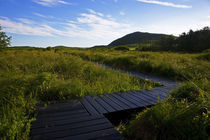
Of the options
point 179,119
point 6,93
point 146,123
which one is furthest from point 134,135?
point 6,93

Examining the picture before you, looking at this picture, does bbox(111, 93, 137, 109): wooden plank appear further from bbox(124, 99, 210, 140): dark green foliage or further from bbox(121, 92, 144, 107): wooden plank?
bbox(124, 99, 210, 140): dark green foliage

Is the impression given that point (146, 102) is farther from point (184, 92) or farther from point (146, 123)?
point (146, 123)

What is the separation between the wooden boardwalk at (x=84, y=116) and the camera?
1.85 metres

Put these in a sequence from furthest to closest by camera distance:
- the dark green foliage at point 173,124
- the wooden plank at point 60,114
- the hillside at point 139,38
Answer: the hillside at point 139,38 → the wooden plank at point 60,114 → the dark green foliage at point 173,124

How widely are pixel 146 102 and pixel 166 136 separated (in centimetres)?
118

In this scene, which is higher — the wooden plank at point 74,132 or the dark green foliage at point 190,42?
the dark green foliage at point 190,42

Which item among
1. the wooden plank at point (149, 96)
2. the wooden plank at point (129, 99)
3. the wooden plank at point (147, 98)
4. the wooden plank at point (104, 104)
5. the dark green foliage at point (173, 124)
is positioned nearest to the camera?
the dark green foliage at point (173, 124)

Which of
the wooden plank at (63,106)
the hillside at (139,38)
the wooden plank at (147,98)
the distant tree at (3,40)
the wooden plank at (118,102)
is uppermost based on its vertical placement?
the hillside at (139,38)

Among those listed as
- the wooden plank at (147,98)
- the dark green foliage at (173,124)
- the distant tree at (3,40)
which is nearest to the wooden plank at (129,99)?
the wooden plank at (147,98)

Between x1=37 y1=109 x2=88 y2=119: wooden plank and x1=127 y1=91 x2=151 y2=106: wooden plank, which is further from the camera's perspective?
x1=127 y1=91 x2=151 y2=106: wooden plank

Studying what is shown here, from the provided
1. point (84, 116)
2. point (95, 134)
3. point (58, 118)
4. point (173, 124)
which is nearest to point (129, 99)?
point (84, 116)

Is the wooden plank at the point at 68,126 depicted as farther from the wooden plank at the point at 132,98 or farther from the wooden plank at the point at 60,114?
the wooden plank at the point at 132,98

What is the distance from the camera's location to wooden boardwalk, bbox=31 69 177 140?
185cm

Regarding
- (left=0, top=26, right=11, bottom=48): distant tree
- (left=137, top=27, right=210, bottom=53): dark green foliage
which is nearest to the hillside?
(left=137, top=27, right=210, bottom=53): dark green foliage
